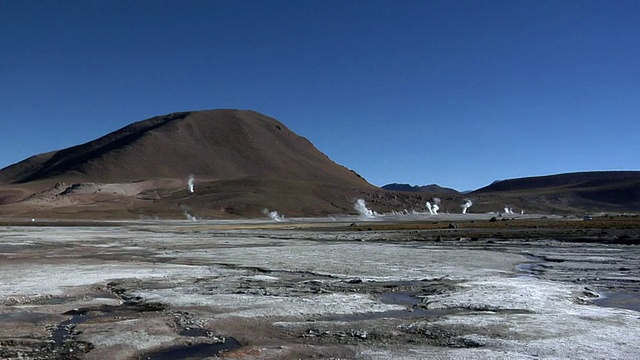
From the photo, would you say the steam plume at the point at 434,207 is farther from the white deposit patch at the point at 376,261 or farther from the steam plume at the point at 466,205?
the white deposit patch at the point at 376,261

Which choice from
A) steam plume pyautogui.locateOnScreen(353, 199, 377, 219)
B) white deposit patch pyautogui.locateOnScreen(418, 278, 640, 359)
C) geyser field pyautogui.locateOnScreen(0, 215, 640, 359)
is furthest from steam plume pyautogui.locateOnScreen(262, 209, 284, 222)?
white deposit patch pyautogui.locateOnScreen(418, 278, 640, 359)

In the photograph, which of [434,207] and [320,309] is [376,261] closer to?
[320,309]

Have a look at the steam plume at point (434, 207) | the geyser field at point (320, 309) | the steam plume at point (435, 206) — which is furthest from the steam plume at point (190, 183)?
the geyser field at point (320, 309)

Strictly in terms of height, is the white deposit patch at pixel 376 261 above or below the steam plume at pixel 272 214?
below

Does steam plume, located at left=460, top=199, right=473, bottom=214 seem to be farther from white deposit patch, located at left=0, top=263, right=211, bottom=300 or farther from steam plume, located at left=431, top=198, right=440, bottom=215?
white deposit patch, located at left=0, top=263, right=211, bottom=300

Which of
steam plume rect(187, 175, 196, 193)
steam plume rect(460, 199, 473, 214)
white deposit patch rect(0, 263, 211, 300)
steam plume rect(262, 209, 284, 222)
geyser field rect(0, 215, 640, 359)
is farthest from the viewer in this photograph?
steam plume rect(460, 199, 473, 214)

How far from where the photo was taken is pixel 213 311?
46.5ft

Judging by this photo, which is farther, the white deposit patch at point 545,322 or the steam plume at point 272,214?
the steam plume at point 272,214

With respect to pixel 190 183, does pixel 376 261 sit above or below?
below

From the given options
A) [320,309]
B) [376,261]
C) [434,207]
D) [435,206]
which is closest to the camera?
[320,309]

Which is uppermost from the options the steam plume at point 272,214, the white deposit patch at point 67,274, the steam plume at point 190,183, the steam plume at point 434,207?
the steam plume at point 190,183

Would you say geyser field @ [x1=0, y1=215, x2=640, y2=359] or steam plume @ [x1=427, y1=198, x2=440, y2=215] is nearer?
geyser field @ [x1=0, y1=215, x2=640, y2=359]

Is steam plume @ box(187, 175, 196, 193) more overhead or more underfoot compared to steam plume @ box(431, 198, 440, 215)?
more overhead

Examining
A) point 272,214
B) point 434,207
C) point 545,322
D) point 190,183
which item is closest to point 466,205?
point 434,207
